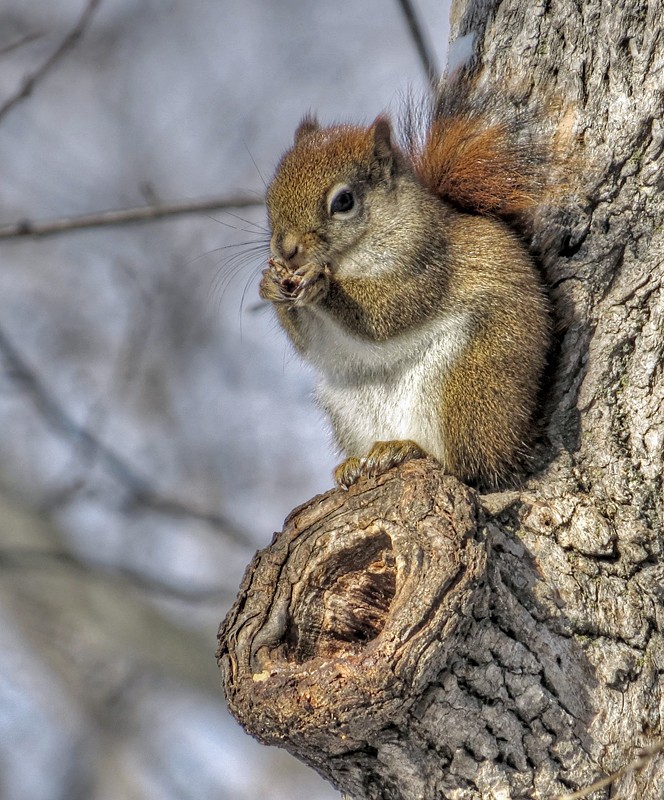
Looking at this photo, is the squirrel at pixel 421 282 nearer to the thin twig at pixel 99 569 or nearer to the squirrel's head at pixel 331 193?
the squirrel's head at pixel 331 193

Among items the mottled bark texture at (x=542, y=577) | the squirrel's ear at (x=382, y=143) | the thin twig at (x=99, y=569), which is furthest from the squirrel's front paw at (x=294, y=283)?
the thin twig at (x=99, y=569)

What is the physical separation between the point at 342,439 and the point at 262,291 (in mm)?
370

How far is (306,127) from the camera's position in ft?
8.04

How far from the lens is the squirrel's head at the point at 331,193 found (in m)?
2.16

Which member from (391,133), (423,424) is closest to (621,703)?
(423,424)

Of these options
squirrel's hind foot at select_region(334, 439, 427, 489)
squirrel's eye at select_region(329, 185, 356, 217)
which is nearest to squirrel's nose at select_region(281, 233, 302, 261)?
squirrel's eye at select_region(329, 185, 356, 217)

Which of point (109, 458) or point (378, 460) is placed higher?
point (109, 458)

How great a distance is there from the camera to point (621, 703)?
1583 mm

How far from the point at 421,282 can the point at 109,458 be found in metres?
2.38

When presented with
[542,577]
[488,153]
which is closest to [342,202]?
[488,153]

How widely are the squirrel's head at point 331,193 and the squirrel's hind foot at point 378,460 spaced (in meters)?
0.44

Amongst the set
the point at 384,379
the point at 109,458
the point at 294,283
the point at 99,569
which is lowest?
the point at 384,379

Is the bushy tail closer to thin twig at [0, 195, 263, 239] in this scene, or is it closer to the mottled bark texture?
the mottled bark texture

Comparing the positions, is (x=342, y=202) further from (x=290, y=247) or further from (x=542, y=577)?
(x=542, y=577)
